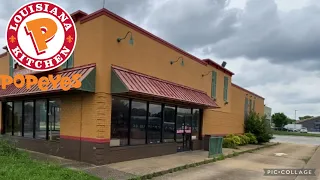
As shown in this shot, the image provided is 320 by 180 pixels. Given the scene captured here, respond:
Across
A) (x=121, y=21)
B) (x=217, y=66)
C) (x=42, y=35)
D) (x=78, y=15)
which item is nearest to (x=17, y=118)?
(x=42, y=35)

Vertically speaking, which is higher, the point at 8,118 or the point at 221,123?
the point at 8,118

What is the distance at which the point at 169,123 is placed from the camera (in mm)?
15281

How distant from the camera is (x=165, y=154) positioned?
14.6 m

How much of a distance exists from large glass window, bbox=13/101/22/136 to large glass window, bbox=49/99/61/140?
3.19 m

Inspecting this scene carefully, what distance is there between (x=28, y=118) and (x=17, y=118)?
141 cm

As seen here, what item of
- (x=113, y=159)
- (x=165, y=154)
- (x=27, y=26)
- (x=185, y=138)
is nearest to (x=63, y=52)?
(x=27, y=26)

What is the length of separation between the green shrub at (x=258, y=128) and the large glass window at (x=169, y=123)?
1349 centimetres

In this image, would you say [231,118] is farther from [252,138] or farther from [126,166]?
[126,166]

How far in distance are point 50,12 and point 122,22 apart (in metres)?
2.75

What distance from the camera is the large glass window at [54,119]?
12.8m

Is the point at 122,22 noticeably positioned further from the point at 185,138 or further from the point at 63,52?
the point at 185,138

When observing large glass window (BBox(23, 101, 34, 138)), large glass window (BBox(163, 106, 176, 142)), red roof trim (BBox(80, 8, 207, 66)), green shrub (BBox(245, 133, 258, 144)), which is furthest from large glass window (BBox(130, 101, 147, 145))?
green shrub (BBox(245, 133, 258, 144))

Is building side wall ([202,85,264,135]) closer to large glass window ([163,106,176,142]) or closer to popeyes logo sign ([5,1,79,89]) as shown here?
large glass window ([163,106,176,142])

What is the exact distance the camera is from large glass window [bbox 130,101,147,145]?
41.7 ft
